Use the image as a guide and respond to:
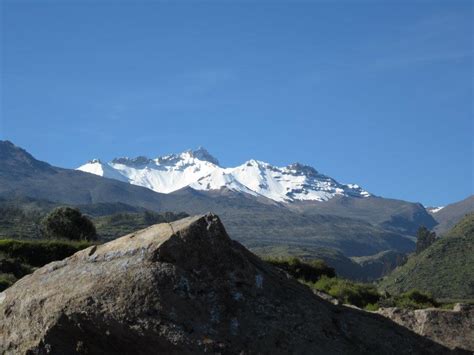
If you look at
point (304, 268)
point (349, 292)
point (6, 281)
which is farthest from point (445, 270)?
point (6, 281)

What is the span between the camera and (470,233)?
86.2m

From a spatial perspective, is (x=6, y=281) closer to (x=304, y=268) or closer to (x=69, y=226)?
(x=304, y=268)

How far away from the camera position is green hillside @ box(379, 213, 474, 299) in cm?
6956

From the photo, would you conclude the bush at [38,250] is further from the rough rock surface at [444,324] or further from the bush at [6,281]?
the rough rock surface at [444,324]

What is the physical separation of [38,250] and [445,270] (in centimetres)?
5918

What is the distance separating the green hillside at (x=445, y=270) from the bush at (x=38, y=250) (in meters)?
44.9

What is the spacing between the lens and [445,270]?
77938 millimetres

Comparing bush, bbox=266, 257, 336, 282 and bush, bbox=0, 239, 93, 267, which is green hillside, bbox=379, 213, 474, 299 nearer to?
bush, bbox=266, 257, 336, 282

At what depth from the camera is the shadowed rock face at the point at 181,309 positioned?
31.7 ft

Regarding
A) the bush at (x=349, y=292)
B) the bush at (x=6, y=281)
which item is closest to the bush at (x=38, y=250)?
the bush at (x=6, y=281)

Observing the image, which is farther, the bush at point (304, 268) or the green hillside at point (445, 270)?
the green hillside at point (445, 270)

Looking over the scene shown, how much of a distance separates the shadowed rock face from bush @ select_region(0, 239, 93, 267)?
14.5 meters

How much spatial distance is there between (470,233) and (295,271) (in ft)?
202

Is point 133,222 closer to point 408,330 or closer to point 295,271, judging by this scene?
point 295,271
